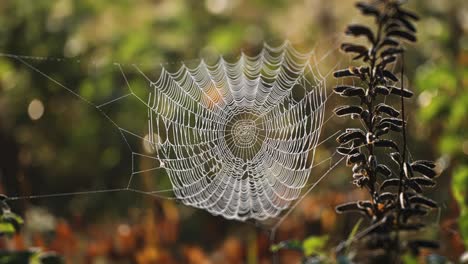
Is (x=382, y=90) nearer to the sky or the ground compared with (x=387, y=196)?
nearer to the sky

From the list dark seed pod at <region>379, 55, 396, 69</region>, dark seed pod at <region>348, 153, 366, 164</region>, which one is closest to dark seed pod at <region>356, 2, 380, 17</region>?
dark seed pod at <region>379, 55, 396, 69</region>

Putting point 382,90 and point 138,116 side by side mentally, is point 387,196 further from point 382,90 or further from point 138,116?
point 138,116

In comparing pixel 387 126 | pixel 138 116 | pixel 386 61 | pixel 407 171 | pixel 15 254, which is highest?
pixel 138 116

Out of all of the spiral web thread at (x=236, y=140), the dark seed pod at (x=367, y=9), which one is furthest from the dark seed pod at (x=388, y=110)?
the spiral web thread at (x=236, y=140)

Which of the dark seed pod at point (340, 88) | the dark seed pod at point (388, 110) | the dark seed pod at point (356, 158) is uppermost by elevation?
the dark seed pod at point (340, 88)

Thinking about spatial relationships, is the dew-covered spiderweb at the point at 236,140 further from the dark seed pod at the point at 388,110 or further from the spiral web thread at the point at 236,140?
the dark seed pod at the point at 388,110

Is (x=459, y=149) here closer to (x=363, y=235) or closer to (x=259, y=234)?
(x=259, y=234)

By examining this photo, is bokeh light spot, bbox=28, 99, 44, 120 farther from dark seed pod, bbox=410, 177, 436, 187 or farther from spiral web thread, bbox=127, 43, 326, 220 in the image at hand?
dark seed pod, bbox=410, 177, 436, 187

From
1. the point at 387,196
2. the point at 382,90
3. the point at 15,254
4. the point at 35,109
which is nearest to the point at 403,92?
the point at 382,90

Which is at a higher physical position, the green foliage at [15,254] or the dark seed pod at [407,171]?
the dark seed pod at [407,171]
